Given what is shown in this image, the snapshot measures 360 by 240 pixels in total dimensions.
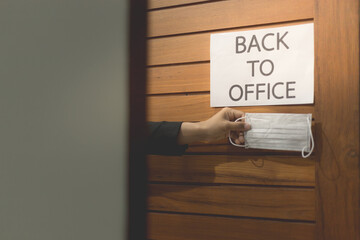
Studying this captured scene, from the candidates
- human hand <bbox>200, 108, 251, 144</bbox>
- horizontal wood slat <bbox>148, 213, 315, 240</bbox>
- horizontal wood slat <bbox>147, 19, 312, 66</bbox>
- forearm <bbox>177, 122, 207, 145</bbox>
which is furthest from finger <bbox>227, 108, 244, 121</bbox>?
horizontal wood slat <bbox>148, 213, 315, 240</bbox>

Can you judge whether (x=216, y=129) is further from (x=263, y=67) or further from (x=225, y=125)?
(x=263, y=67)

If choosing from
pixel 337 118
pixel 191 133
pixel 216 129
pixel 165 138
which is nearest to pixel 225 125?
pixel 216 129

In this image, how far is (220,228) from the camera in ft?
4.48

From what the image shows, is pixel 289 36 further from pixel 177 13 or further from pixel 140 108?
pixel 140 108

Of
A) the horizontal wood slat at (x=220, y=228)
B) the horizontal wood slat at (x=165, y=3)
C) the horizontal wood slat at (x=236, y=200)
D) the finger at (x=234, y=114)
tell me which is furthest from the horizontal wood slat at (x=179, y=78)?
the horizontal wood slat at (x=220, y=228)

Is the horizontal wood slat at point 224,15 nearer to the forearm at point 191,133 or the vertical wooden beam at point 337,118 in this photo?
the vertical wooden beam at point 337,118

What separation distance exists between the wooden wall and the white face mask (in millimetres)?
47

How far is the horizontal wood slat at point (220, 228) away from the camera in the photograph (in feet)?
4.12

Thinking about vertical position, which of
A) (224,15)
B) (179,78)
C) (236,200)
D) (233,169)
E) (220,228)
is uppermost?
(224,15)

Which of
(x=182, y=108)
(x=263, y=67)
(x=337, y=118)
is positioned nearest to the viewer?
(x=337, y=118)

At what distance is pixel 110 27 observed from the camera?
0.81 ft

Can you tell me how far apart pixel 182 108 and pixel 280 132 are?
0.43 meters

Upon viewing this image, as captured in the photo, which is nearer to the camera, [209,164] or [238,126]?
[238,126]

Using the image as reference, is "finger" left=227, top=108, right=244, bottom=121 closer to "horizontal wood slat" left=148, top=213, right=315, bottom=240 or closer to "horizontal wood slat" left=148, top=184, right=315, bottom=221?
"horizontal wood slat" left=148, top=184, right=315, bottom=221
